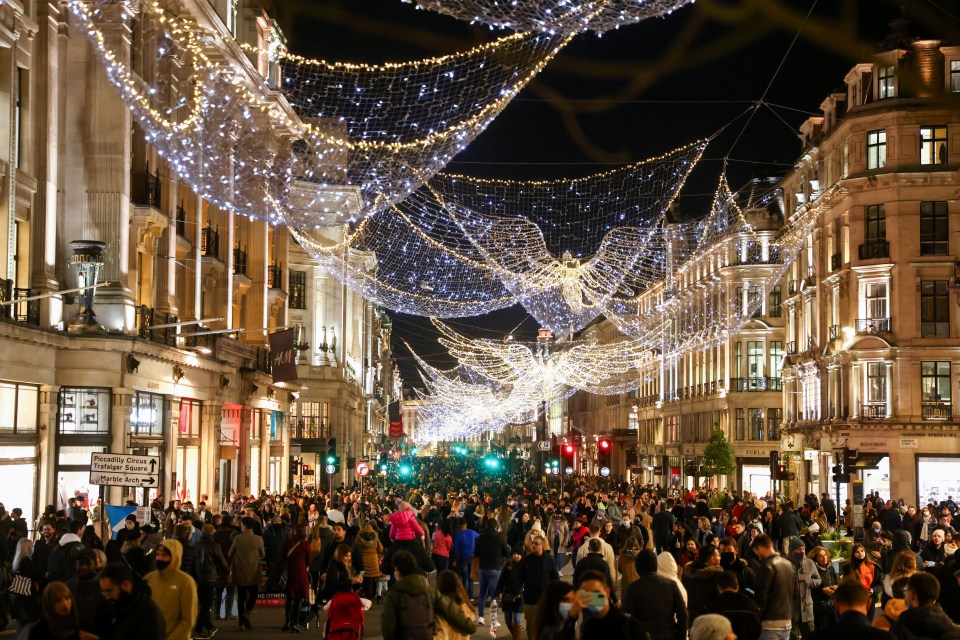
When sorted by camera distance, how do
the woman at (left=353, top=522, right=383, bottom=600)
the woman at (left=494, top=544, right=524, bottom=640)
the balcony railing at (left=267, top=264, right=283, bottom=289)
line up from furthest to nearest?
the balcony railing at (left=267, top=264, right=283, bottom=289), the woman at (left=353, top=522, right=383, bottom=600), the woman at (left=494, top=544, right=524, bottom=640)

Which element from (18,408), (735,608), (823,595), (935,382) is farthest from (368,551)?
(935,382)

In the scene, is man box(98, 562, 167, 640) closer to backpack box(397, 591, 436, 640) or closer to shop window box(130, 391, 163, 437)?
backpack box(397, 591, 436, 640)

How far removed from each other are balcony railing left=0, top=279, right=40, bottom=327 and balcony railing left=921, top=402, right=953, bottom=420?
32.2 metres

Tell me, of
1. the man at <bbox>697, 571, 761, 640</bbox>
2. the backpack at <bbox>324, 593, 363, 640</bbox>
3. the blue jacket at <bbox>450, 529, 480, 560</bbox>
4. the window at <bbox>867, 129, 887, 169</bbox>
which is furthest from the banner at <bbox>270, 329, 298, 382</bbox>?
the man at <bbox>697, 571, 761, 640</bbox>

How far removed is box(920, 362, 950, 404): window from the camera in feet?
157

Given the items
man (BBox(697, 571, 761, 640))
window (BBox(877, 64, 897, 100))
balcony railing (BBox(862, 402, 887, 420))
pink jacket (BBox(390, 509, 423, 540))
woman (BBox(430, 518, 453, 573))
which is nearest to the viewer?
man (BBox(697, 571, 761, 640))

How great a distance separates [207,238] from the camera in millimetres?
39656

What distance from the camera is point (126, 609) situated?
9.16m

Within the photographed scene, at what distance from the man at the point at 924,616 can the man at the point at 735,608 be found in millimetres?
1009

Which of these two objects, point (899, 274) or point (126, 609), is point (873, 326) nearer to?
point (899, 274)

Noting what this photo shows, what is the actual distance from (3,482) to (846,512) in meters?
22.7

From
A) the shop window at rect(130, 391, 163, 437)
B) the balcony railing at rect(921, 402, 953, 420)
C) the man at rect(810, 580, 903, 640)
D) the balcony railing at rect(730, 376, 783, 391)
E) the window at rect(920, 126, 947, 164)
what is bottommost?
the man at rect(810, 580, 903, 640)

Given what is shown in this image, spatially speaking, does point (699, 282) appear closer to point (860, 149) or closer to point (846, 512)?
→ point (860, 149)

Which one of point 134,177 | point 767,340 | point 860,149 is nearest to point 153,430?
point 134,177
